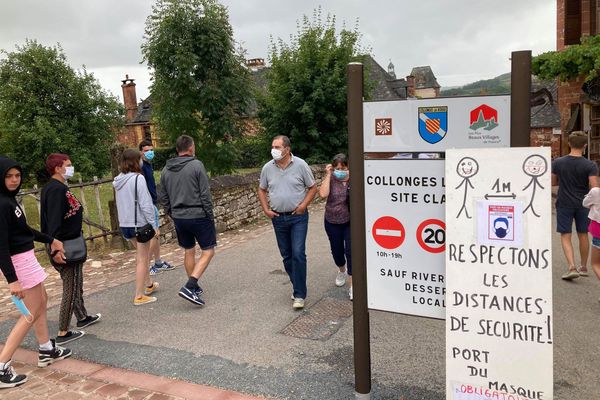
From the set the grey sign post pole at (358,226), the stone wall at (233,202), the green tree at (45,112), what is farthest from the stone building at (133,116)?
the grey sign post pole at (358,226)

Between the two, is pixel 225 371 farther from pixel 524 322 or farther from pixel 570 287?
pixel 570 287

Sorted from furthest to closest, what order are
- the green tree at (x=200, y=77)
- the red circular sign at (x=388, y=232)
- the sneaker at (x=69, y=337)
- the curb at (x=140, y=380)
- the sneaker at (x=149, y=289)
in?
the green tree at (x=200, y=77)
the sneaker at (x=149, y=289)
the sneaker at (x=69, y=337)
the curb at (x=140, y=380)
the red circular sign at (x=388, y=232)

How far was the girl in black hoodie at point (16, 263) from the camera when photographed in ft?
12.1

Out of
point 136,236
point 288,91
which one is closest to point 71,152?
point 288,91

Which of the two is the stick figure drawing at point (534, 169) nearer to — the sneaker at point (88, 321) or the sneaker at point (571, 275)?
the sneaker at point (571, 275)

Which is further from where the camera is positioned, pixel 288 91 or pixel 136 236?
pixel 288 91

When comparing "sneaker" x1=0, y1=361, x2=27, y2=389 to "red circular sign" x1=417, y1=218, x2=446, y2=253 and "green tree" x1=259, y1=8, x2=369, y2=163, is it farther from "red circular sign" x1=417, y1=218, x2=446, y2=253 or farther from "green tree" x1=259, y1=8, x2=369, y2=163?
"green tree" x1=259, y1=8, x2=369, y2=163

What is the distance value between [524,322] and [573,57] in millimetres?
10510

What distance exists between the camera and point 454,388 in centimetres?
275

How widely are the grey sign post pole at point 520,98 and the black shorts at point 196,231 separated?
366cm

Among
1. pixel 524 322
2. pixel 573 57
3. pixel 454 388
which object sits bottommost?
pixel 454 388

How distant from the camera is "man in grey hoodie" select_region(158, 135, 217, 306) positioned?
17.5ft

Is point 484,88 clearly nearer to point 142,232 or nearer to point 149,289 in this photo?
point 142,232

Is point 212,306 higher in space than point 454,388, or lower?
lower
